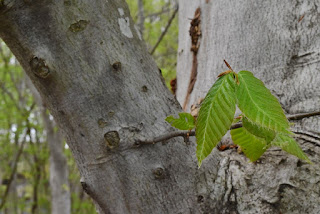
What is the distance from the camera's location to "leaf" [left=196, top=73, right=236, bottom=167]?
0.58 m

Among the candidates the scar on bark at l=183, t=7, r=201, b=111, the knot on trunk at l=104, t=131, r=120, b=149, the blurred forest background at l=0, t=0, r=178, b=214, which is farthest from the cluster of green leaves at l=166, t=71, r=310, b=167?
the blurred forest background at l=0, t=0, r=178, b=214

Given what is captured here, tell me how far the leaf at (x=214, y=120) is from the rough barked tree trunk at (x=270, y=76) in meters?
0.26

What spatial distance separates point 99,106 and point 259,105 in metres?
0.40

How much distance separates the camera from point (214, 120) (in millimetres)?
588

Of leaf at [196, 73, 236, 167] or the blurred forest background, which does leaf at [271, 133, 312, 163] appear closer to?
leaf at [196, 73, 236, 167]

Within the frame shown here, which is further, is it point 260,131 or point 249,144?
point 249,144

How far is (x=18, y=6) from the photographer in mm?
729

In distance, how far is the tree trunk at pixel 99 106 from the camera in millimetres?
745

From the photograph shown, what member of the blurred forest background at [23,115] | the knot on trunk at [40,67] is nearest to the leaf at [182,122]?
the knot on trunk at [40,67]

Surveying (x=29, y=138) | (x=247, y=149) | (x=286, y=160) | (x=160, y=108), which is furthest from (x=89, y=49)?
(x=29, y=138)

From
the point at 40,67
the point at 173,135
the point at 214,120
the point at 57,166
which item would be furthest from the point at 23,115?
the point at 214,120

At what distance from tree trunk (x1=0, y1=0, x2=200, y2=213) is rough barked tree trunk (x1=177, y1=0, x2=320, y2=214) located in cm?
14

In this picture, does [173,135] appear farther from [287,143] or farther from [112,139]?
[287,143]

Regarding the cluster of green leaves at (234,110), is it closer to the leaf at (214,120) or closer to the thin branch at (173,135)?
the leaf at (214,120)
